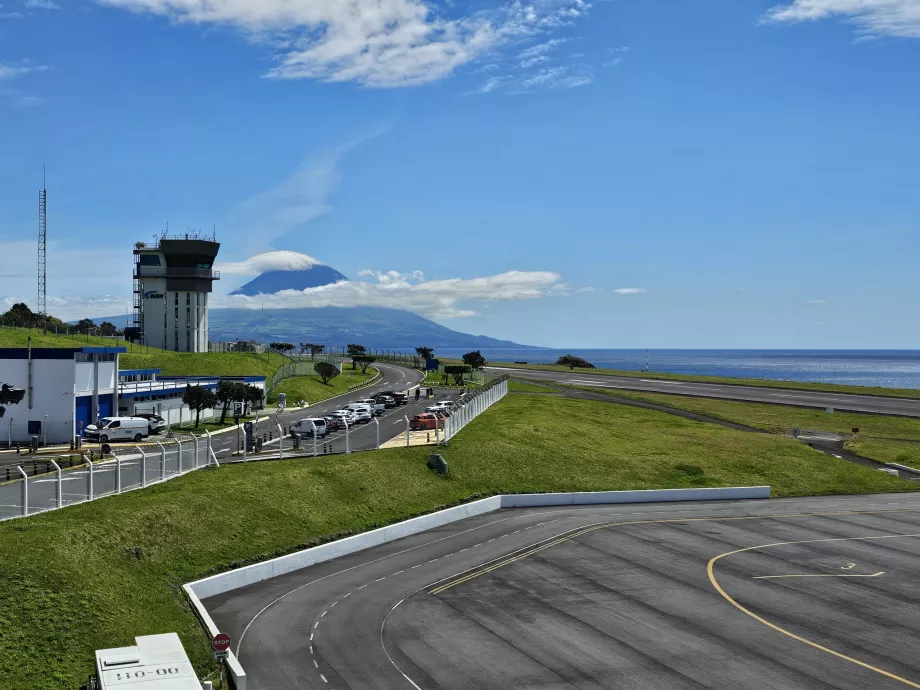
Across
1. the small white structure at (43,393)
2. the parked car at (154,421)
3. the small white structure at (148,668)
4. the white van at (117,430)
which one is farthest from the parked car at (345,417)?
the small white structure at (148,668)

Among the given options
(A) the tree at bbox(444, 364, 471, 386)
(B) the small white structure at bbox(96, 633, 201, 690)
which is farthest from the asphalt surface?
(B) the small white structure at bbox(96, 633, 201, 690)

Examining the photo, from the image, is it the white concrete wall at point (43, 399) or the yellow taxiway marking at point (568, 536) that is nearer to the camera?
the yellow taxiway marking at point (568, 536)

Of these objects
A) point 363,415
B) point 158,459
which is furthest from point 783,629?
point 363,415

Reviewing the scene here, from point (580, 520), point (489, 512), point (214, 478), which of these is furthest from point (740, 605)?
point (214, 478)

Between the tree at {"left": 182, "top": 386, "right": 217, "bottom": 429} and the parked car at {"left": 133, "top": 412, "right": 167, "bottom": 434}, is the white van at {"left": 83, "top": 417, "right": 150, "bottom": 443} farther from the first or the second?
the tree at {"left": 182, "top": 386, "right": 217, "bottom": 429}

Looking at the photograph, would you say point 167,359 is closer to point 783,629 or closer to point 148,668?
point 148,668

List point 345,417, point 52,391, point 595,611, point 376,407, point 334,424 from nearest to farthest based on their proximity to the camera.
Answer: point 595,611 → point 52,391 → point 334,424 → point 345,417 → point 376,407

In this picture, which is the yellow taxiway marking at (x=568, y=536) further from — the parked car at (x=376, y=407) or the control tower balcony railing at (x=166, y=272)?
the control tower balcony railing at (x=166, y=272)
